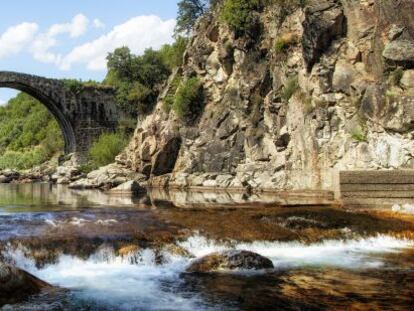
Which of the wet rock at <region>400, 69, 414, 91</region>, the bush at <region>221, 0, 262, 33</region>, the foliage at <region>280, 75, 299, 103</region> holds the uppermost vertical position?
the bush at <region>221, 0, 262, 33</region>

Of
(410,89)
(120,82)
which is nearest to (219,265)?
(410,89)

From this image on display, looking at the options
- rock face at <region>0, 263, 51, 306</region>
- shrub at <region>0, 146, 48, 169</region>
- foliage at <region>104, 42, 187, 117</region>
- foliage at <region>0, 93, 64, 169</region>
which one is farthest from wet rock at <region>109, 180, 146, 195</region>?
foliage at <region>0, 93, 64, 169</region>

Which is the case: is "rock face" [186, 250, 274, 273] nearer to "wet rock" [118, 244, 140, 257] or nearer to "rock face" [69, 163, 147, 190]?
"wet rock" [118, 244, 140, 257]

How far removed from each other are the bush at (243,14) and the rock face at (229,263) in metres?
27.8

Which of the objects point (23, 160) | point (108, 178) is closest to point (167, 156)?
point (108, 178)

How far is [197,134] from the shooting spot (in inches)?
1588

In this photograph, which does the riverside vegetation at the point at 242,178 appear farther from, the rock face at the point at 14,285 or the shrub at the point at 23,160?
the shrub at the point at 23,160

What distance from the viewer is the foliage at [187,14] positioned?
53875mm

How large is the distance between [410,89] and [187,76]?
A: 22620mm

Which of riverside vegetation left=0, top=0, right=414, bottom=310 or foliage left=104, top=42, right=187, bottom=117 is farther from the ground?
foliage left=104, top=42, right=187, bottom=117

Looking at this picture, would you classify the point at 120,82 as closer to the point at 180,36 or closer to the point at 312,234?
the point at 180,36

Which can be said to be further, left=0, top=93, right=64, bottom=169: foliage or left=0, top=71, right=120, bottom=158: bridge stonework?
left=0, top=93, right=64, bottom=169: foliage

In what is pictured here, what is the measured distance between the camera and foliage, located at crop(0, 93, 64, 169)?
79500 mm

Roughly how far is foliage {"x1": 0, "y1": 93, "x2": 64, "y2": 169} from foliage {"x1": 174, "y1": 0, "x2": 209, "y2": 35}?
3231 cm
